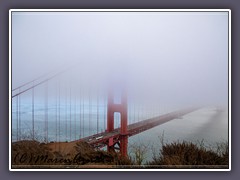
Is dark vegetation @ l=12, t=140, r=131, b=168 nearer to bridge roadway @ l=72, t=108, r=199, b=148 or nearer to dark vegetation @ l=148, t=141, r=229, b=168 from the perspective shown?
bridge roadway @ l=72, t=108, r=199, b=148

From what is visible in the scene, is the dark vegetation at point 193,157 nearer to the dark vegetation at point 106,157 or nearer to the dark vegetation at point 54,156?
the dark vegetation at point 106,157

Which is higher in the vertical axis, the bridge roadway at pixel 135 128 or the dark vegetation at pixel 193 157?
the bridge roadway at pixel 135 128

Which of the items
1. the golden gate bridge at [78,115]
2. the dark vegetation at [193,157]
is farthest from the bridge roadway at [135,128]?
the dark vegetation at [193,157]

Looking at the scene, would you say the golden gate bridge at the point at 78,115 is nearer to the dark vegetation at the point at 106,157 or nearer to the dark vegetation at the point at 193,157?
the dark vegetation at the point at 106,157

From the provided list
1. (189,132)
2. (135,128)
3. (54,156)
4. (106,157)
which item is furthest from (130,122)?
(54,156)

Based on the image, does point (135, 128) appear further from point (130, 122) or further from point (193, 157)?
point (193, 157)

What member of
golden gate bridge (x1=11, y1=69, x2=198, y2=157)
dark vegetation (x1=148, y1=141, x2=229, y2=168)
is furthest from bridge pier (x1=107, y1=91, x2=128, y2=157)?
dark vegetation (x1=148, y1=141, x2=229, y2=168)
